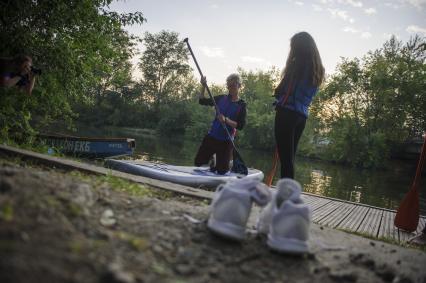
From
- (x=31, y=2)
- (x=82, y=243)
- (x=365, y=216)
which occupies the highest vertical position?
(x=31, y=2)

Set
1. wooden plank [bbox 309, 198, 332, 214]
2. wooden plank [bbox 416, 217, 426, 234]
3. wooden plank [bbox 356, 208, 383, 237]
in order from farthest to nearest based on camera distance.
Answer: wooden plank [bbox 309, 198, 332, 214]
wooden plank [bbox 416, 217, 426, 234]
wooden plank [bbox 356, 208, 383, 237]

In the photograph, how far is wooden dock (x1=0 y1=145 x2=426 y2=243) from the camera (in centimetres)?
380

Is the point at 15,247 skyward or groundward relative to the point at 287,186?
groundward

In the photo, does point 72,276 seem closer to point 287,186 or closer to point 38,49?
point 287,186

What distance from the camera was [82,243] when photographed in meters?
1.46

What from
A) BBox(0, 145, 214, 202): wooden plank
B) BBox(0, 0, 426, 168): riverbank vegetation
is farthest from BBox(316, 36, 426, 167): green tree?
BBox(0, 145, 214, 202): wooden plank

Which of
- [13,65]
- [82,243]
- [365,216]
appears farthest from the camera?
[365,216]

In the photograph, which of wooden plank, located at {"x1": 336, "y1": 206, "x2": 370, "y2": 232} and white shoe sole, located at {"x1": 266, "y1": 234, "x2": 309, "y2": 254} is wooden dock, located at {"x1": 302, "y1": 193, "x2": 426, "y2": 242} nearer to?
wooden plank, located at {"x1": 336, "y1": 206, "x2": 370, "y2": 232}

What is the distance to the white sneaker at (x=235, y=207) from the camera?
6.63 feet

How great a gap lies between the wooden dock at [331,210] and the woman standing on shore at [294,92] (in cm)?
113

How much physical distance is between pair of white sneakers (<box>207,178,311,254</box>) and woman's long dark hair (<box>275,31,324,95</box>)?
7.89ft

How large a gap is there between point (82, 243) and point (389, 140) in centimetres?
3985

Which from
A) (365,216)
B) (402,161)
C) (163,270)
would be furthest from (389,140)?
(163,270)

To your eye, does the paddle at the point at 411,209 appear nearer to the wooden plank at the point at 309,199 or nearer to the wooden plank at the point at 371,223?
the wooden plank at the point at 371,223
